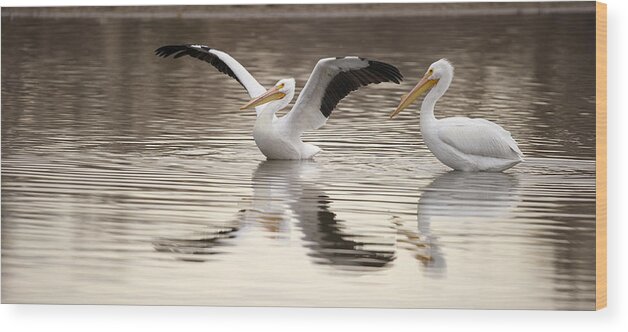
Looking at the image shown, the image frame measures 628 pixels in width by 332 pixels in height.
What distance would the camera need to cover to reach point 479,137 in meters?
7.68

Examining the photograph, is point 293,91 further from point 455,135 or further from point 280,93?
point 455,135

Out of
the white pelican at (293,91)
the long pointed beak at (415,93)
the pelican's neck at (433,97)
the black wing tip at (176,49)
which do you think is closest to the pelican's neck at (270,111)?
the white pelican at (293,91)

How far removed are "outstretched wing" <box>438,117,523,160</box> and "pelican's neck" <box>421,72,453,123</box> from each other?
2.4 inches

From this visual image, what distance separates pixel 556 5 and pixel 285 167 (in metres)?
1.29

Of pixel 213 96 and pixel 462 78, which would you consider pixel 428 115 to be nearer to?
pixel 462 78

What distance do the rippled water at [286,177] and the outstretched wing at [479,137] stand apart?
0.04m

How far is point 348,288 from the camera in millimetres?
7395

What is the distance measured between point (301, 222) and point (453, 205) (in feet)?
1.95

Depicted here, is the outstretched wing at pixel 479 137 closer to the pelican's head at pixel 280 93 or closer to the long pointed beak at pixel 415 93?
the long pointed beak at pixel 415 93

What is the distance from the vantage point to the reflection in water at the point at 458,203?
7.43 meters

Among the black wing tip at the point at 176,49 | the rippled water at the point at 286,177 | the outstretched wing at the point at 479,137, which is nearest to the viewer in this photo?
the rippled water at the point at 286,177

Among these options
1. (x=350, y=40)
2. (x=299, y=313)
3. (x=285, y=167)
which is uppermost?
(x=350, y=40)

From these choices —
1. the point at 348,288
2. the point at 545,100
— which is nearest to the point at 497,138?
the point at 545,100

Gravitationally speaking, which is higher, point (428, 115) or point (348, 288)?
point (428, 115)
